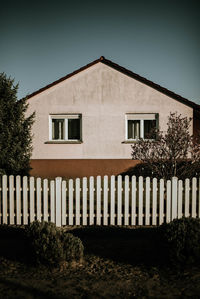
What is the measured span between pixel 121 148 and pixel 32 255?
924 cm

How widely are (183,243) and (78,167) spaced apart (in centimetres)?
933

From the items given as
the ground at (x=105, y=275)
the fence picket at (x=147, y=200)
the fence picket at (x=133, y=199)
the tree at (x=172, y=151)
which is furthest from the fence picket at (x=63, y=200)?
the tree at (x=172, y=151)

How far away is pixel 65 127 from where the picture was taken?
1281 centimetres

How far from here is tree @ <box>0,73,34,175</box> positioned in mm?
8180

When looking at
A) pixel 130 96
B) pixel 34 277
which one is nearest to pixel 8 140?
pixel 34 277

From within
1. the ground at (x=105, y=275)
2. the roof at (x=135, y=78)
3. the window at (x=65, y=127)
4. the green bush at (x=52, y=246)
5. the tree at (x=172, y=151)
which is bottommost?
the ground at (x=105, y=275)

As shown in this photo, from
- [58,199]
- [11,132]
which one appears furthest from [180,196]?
[11,132]

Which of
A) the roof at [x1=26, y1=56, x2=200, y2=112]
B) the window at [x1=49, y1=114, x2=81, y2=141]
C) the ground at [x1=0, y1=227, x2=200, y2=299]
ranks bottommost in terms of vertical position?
the ground at [x1=0, y1=227, x2=200, y2=299]

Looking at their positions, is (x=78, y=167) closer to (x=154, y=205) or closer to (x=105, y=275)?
(x=154, y=205)

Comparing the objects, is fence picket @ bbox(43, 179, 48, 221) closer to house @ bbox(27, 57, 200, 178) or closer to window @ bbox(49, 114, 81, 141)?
house @ bbox(27, 57, 200, 178)

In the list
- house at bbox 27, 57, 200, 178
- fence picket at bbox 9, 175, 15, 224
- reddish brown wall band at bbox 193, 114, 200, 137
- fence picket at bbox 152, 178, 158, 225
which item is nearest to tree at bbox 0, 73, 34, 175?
fence picket at bbox 9, 175, 15, 224

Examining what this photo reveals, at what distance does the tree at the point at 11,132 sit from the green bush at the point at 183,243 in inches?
240

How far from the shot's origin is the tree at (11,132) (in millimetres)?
8180

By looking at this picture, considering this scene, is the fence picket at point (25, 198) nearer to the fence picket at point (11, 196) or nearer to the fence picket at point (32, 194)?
the fence picket at point (32, 194)
